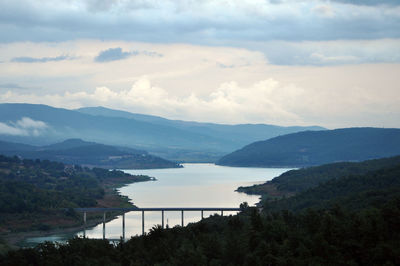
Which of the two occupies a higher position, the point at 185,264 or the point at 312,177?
the point at 312,177

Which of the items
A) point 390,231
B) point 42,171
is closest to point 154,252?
point 390,231

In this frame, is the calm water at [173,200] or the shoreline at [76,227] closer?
the shoreline at [76,227]

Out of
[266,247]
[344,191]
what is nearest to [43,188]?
[344,191]

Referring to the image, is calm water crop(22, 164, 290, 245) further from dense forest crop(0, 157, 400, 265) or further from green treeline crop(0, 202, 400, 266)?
green treeline crop(0, 202, 400, 266)

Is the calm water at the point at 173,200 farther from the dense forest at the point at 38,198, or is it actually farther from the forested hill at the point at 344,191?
the forested hill at the point at 344,191

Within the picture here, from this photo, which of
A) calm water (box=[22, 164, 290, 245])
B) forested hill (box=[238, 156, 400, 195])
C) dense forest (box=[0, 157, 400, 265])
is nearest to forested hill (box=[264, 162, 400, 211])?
calm water (box=[22, 164, 290, 245])

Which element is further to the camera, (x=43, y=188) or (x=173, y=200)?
(x=43, y=188)

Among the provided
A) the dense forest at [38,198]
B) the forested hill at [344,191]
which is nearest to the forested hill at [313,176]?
the forested hill at [344,191]

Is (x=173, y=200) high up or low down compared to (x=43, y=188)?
down

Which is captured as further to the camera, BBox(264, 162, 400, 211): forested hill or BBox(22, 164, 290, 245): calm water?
BBox(22, 164, 290, 245): calm water

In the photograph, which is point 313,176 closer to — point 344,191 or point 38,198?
point 344,191

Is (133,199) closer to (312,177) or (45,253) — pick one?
(312,177)
